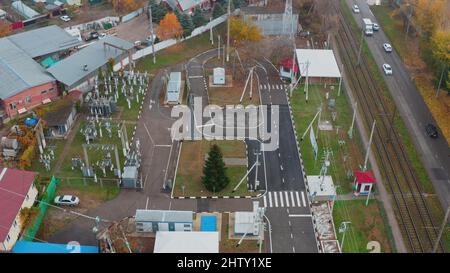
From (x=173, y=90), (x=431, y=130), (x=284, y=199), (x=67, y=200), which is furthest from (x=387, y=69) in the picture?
(x=67, y=200)

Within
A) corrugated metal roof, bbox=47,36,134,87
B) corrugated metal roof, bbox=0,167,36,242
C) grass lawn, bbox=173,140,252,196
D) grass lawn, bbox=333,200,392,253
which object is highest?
corrugated metal roof, bbox=47,36,134,87

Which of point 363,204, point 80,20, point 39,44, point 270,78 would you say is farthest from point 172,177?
point 80,20

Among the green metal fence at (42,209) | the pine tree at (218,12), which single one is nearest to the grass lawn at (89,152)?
the green metal fence at (42,209)

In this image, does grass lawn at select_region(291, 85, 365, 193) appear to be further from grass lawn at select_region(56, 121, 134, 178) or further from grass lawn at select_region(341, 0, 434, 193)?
grass lawn at select_region(56, 121, 134, 178)

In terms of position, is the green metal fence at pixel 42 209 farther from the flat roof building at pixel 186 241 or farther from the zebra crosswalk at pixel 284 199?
the zebra crosswalk at pixel 284 199

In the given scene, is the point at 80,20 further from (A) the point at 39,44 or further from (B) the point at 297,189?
(B) the point at 297,189

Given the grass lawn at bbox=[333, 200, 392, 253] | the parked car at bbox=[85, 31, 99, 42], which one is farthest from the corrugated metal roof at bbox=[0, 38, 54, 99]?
the grass lawn at bbox=[333, 200, 392, 253]
